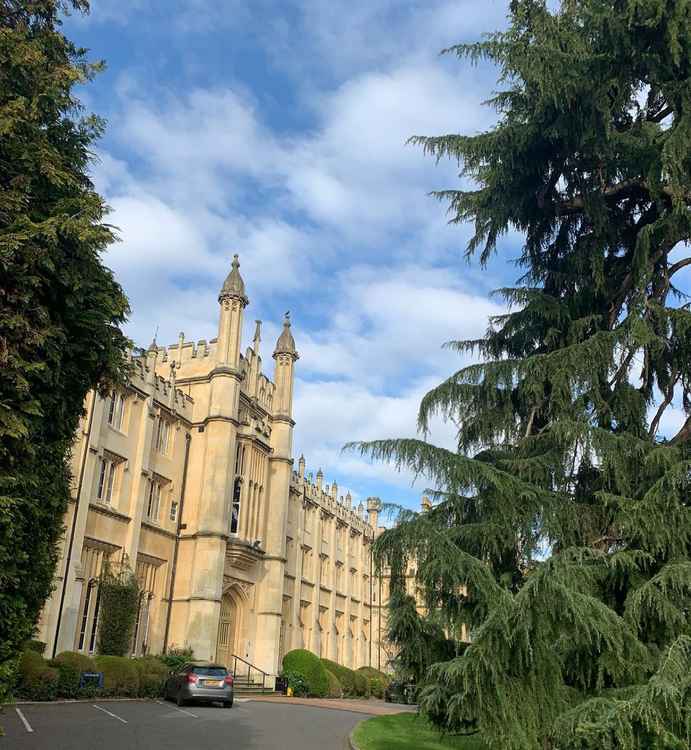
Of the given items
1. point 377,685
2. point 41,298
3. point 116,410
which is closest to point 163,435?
point 116,410

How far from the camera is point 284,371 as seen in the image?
125ft

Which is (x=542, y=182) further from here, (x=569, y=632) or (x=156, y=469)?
(x=156, y=469)

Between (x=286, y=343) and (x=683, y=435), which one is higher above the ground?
(x=286, y=343)

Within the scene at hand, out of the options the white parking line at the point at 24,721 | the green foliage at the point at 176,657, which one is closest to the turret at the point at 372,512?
the green foliage at the point at 176,657

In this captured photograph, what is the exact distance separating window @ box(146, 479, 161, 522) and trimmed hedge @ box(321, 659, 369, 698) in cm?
1249

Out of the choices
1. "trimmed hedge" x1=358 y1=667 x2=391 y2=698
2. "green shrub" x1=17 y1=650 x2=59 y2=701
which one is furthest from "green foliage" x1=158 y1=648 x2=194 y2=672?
"trimmed hedge" x1=358 y1=667 x2=391 y2=698

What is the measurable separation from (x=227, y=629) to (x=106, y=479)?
34.3 feet

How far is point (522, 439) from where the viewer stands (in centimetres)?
1135

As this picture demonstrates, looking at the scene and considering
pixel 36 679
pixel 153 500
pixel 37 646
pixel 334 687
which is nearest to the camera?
pixel 36 679

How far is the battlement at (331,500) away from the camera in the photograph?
42750 mm

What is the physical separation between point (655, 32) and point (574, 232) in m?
3.53

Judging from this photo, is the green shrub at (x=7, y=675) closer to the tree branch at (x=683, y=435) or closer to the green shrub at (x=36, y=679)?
the tree branch at (x=683, y=435)

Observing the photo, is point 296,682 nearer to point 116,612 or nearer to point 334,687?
point 334,687

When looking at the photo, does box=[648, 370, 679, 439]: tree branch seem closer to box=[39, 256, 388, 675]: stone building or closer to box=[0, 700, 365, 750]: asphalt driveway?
box=[0, 700, 365, 750]: asphalt driveway
